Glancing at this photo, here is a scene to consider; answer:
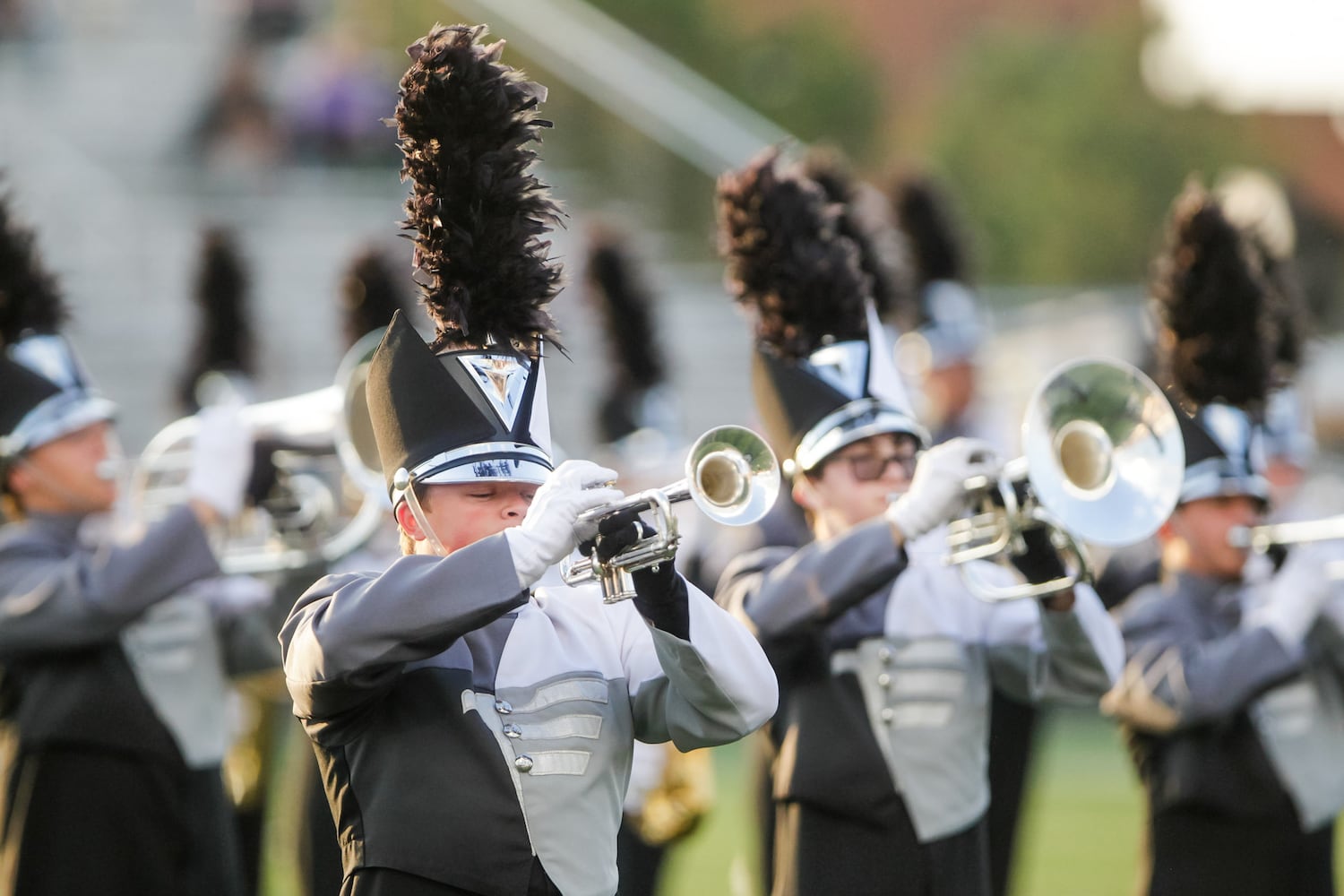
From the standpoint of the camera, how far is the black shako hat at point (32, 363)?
6.17 metres

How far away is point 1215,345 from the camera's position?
608cm

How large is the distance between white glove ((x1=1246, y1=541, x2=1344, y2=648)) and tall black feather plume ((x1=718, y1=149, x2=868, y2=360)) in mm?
1439

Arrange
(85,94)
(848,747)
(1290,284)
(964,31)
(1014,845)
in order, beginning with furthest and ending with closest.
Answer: (964,31) < (85,94) < (1290,284) < (1014,845) < (848,747)

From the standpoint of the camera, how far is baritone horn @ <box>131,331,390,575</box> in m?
6.08

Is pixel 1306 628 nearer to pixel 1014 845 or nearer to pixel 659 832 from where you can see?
pixel 1014 845

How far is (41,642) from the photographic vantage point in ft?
18.9

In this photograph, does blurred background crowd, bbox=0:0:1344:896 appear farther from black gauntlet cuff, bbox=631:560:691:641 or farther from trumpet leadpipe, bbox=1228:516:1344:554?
black gauntlet cuff, bbox=631:560:691:641

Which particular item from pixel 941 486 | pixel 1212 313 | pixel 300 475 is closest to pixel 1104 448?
pixel 941 486

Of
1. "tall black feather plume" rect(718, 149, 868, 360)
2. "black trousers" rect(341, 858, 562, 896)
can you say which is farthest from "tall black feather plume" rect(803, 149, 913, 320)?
"black trousers" rect(341, 858, 562, 896)

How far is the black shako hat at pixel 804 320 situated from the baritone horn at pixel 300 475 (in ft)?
3.98

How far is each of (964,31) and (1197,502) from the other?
42.8 m

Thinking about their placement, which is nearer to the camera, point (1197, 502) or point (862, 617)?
point (862, 617)

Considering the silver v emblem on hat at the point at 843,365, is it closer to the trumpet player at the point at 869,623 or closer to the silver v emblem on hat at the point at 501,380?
the trumpet player at the point at 869,623

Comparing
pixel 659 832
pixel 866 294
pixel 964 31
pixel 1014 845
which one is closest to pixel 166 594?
pixel 866 294
